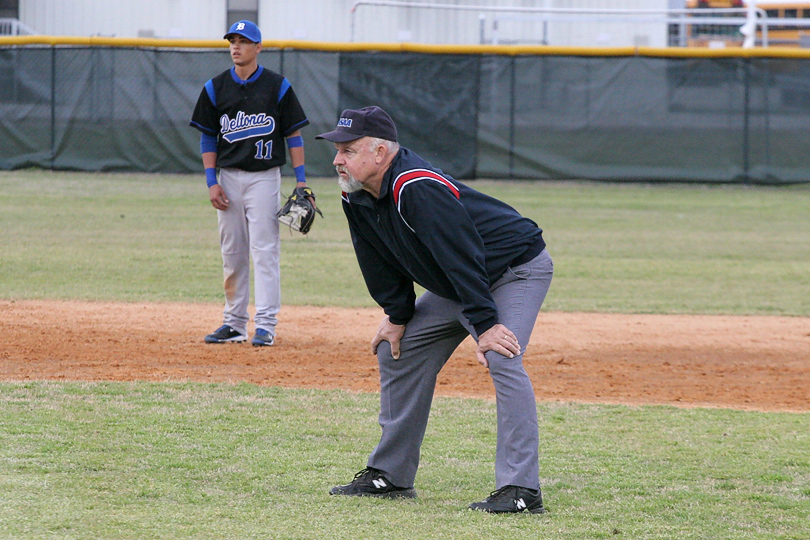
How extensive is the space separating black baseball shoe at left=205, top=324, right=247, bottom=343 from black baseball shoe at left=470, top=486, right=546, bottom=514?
3539mm

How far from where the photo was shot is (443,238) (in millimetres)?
3525

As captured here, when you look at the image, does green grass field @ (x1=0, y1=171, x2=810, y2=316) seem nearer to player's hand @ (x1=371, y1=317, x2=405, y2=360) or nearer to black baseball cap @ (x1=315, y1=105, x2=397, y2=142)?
player's hand @ (x1=371, y1=317, x2=405, y2=360)

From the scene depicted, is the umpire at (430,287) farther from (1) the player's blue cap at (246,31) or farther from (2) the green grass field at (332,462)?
(1) the player's blue cap at (246,31)

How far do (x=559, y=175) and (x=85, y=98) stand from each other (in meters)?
8.02

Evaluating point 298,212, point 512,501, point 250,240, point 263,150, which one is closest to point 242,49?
point 263,150

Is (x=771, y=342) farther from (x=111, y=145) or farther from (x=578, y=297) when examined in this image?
(x=111, y=145)

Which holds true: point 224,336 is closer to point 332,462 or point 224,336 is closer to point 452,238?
point 332,462

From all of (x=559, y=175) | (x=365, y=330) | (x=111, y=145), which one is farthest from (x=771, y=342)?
(x=111, y=145)

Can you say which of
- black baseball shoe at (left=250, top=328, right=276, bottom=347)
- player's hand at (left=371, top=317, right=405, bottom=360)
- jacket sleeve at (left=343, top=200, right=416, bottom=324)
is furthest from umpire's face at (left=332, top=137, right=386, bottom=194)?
black baseball shoe at (left=250, top=328, right=276, bottom=347)

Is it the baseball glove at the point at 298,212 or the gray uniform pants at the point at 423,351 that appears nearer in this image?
the gray uniform pants at the point at 423,351

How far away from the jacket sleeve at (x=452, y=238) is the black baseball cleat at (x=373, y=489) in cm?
76

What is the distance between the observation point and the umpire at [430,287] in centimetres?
357

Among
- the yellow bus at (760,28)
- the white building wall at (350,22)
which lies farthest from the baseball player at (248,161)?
the yellow bus at (760,28)

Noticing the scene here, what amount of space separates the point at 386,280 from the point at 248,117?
3.05 m
